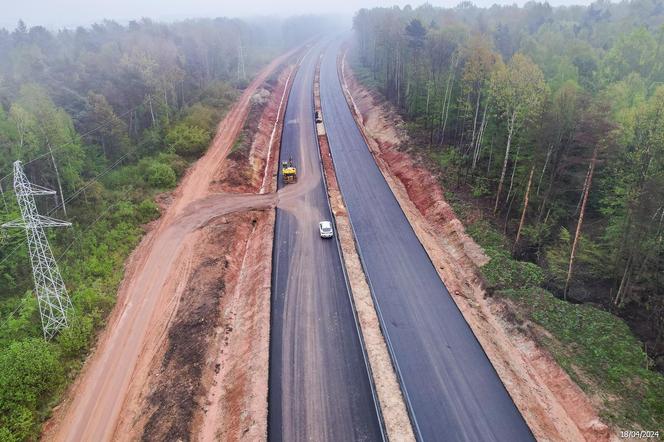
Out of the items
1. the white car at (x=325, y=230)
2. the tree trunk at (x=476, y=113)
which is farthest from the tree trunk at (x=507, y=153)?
the white car at (x=325, y=230)

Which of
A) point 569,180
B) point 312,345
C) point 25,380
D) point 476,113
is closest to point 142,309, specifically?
point 25,380

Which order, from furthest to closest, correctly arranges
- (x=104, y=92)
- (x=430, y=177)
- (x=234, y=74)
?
(x=234, y=74) → (x=104, y=92) → (x=430, y=177)

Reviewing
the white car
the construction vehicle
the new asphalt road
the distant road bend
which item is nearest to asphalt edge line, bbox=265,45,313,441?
the new asphalt road

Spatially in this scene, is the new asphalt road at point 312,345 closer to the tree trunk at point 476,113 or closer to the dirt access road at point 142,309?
the dirt access road at point 142,309

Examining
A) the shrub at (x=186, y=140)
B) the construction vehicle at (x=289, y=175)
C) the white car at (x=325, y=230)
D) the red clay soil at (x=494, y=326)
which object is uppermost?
Answer: the shrub at (x=186, y=140)

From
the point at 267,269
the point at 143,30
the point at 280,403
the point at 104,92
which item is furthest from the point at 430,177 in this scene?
the point at 143,30

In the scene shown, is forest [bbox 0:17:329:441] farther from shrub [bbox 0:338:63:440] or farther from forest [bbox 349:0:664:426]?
forest [bbox 349:0:664:426]

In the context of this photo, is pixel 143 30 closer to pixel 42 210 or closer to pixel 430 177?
pixel 42 210
